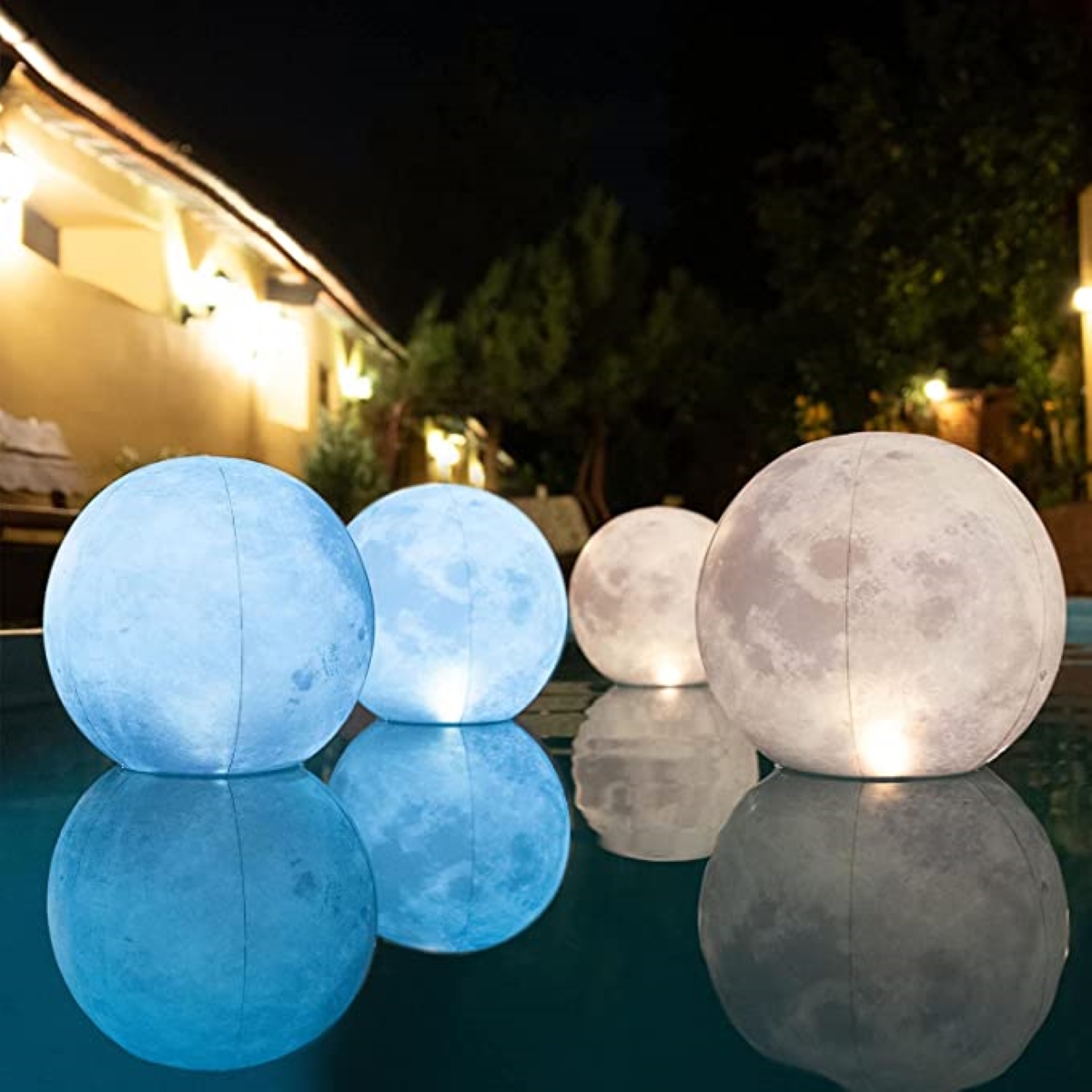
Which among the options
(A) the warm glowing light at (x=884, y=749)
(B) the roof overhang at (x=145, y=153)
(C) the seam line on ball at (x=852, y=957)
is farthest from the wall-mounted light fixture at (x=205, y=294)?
(C) the seam line on ball at (x=852, y=957)

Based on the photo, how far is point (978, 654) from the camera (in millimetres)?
4109

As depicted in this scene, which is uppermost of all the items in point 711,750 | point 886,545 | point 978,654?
point 886,545

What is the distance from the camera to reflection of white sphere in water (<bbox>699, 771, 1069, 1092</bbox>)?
2.15 m

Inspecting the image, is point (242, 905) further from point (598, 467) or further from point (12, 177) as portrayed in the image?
point (598, 467)

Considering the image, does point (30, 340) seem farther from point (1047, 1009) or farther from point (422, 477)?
point (422, 477)

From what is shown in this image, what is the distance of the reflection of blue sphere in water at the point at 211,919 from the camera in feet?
7.39

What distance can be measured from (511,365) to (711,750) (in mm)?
19084

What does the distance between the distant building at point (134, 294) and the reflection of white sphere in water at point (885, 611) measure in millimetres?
7673

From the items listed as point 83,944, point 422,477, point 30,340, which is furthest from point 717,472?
point 83,944

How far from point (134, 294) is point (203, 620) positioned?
10.9 m

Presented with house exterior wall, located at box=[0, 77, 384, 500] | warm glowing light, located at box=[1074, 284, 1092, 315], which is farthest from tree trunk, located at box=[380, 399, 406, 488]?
warm glowing light, located at box=[1074, 284, 1092, 315]

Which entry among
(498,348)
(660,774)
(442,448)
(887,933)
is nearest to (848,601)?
(660,774)

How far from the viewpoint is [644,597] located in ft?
24.1

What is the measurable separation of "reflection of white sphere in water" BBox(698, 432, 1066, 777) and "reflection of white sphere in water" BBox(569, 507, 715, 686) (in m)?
2.91
